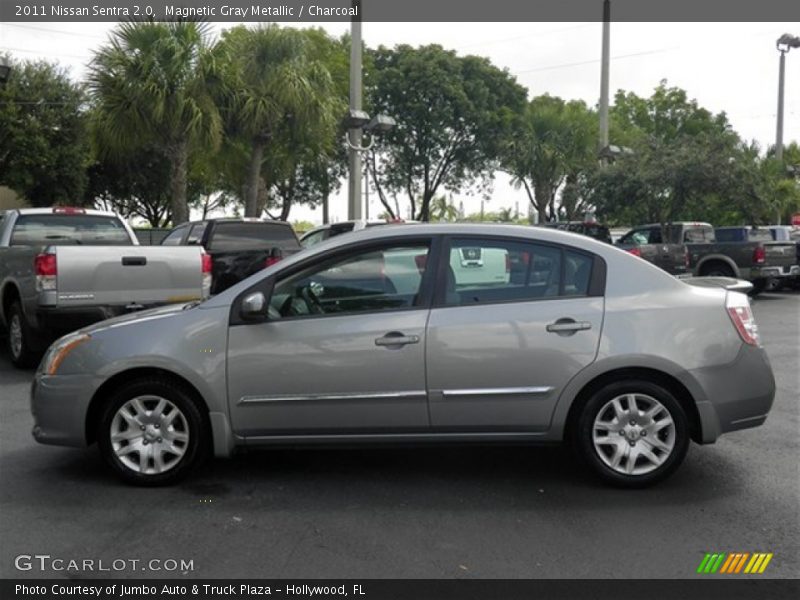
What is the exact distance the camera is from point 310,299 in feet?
16.0

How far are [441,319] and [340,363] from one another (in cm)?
65

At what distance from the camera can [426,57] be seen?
123 feet

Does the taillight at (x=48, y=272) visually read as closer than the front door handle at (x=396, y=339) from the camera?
No

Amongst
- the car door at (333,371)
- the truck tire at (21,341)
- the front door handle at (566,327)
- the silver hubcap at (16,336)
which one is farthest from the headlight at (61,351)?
the silver hubcap at (16,336)

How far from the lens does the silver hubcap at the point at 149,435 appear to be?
4.79 meters

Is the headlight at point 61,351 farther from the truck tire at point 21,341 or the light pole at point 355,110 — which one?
the light pole at point 355,110

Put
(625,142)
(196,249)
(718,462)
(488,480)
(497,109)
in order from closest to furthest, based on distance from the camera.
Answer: (488,480)
(718,462)
(196,249)
(625,142)
(497,109)

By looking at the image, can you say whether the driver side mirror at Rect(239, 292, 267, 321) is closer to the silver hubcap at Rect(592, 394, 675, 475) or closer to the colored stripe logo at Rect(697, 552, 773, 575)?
the silver hubcap at Rect(592, 394, 675, 475)

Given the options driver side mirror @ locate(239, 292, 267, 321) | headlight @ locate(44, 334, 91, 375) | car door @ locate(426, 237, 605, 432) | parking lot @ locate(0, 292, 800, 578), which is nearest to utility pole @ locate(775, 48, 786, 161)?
parking lot @ locate(0, 292, 800, 578)

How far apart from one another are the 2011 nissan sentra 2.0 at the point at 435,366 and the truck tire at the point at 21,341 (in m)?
3.90

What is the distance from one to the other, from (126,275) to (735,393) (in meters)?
6.01

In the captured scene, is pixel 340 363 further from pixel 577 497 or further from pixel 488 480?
pixel 577 497
